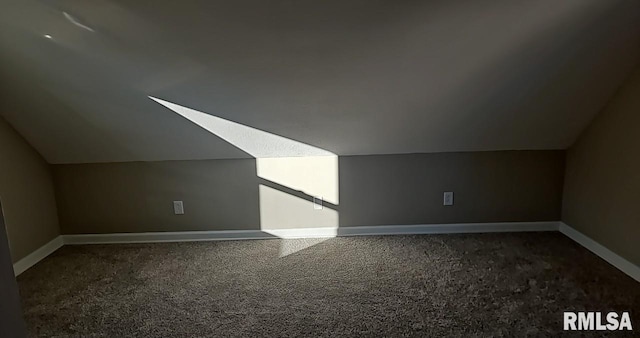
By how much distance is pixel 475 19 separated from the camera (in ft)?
6.23

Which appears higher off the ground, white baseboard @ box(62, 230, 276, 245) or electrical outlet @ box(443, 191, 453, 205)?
electrical outlet @ box(443, 191, 453, 205)

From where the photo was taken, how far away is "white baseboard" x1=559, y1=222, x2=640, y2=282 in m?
2.52

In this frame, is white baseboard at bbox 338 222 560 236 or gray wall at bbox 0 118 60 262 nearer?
gray wall at bbox 0 118 60 262

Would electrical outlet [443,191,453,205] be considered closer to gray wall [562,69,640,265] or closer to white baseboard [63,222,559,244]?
white baseboard [63,222,559,244]

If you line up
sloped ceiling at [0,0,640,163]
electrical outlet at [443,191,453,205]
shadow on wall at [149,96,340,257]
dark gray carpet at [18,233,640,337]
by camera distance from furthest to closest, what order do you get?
electrical outlet at [443,191,453,205] → shadow on wall at [149,96,340,257] → dark gray carpet at [18,233,640,337] → sloped ceiling at [0,0,640,163]

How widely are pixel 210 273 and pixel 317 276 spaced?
0.75 metres

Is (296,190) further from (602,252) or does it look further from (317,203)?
(602,252)

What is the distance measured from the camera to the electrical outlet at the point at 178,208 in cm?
331

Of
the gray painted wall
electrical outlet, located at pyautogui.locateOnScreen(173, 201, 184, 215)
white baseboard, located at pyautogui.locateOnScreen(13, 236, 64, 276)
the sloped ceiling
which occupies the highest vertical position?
the sloped ceiling

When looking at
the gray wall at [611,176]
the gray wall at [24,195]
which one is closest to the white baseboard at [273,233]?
the gray wall at [24,195]

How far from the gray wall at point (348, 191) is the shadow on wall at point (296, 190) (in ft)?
0.12

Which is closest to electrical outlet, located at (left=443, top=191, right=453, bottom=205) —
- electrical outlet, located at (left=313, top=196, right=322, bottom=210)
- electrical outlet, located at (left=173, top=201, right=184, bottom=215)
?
electrical outlet, located at (left=313, top=196, right=322, bottom=210)

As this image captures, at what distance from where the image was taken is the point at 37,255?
3031 mm

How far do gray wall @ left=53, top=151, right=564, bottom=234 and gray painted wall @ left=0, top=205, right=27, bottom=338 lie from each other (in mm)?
2335
